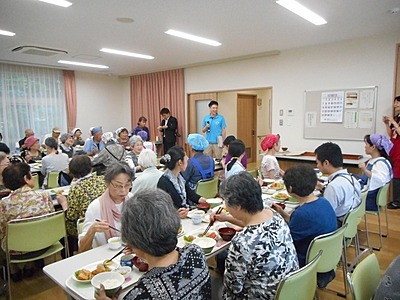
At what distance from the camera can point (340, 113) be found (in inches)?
211

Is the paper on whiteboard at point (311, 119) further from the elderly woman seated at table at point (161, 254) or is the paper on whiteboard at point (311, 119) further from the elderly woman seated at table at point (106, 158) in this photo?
the elderly woman seated at table at point (161, 254)

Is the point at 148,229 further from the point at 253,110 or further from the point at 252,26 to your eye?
the point at 253,110

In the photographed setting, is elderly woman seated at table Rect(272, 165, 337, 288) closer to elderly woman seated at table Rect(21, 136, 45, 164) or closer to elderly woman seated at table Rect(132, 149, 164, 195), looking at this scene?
elderly woman seated at table Rect(132, 149, 164, 195)

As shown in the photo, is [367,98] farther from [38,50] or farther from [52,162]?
[38,50]

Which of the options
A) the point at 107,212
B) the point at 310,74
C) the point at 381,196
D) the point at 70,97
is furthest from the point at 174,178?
the point at 70,97

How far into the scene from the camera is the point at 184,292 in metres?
1.03

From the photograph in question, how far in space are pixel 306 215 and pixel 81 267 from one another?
4.37 ft

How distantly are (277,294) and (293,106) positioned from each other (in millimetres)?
5190

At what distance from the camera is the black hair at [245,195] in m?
1.47

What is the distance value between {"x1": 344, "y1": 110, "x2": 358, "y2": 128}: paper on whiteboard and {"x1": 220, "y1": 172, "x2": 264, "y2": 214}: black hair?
453 cm

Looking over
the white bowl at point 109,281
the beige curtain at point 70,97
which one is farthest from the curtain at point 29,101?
the white bowl at point 109,281

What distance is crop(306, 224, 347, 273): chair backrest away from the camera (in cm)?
162

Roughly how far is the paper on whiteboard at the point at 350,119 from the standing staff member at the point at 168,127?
4143 mm

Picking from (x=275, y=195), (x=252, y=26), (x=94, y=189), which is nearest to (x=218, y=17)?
(x=252, y=26)
